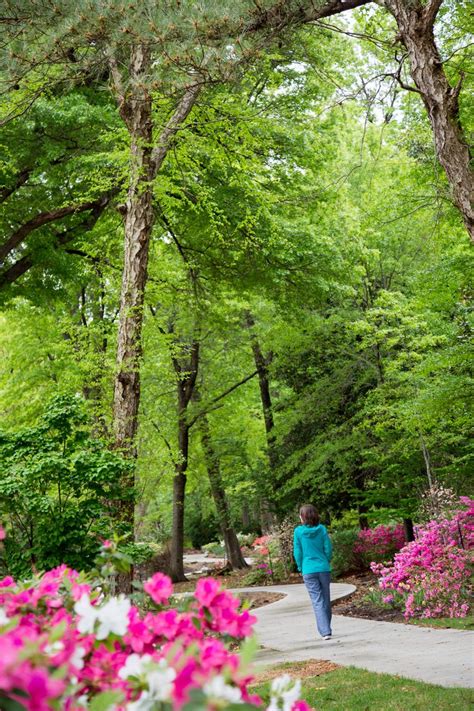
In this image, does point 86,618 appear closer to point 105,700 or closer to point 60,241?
point 105,700

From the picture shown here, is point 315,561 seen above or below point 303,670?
above

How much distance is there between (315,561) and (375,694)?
281 centimetres

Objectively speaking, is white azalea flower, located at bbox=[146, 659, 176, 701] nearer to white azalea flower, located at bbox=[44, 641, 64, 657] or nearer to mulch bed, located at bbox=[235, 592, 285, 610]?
white azalea flower, located at bbox=[44, 641, 64, 657]

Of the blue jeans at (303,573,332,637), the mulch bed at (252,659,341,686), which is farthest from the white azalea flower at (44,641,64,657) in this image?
the blue jeans at (303,573,332,637)

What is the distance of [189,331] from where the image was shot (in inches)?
803

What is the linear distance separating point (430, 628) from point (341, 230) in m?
8.87

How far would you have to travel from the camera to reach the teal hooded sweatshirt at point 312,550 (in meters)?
8.09

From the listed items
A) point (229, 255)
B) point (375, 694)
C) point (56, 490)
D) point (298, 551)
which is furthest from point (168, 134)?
point (375, 694)

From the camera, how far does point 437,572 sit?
10055mm

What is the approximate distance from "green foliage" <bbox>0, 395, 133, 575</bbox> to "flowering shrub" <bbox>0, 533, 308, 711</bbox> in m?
3.71

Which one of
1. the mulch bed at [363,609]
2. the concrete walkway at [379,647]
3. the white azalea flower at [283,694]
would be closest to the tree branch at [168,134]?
the concrete walkway at [379,647]

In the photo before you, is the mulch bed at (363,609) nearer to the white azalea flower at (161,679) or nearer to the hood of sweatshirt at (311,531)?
the hood of sweatshirt at (311,531)

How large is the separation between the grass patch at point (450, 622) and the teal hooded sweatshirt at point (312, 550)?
5.23 feet

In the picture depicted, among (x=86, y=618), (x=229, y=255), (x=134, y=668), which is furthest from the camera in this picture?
(x=229, y=255)
